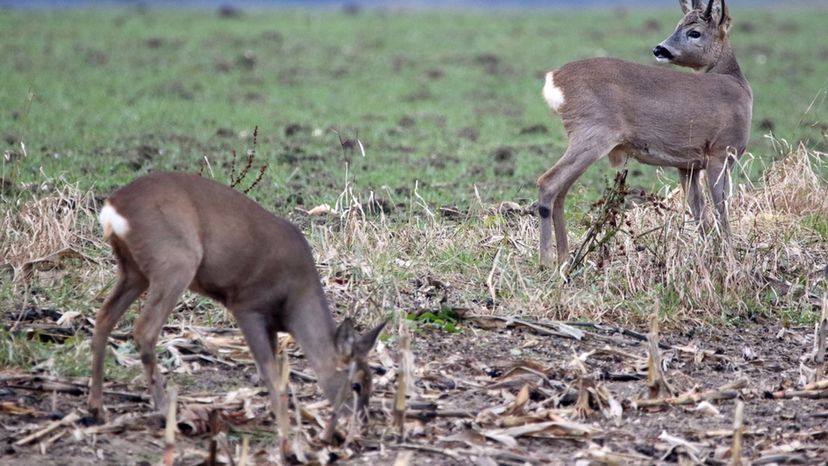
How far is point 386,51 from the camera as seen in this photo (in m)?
23.3

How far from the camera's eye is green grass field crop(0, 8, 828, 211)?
1117 cm

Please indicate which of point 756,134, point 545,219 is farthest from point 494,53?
point 545,219

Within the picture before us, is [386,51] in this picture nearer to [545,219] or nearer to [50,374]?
[545,219]

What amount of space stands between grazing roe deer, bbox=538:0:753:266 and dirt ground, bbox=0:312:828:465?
1.48 m

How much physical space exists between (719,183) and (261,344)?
431 centimetres

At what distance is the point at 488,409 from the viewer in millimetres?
5762

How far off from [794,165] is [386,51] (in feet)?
47.1

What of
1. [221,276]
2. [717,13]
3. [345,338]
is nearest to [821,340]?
[345,338]

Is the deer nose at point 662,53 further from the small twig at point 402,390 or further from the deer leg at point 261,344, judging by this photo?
the deer leg at point 261,344

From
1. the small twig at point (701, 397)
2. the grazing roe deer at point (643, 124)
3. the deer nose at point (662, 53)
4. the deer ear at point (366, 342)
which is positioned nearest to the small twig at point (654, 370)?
the small twig at point (701, 397)

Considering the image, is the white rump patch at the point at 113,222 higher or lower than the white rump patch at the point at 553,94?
lower

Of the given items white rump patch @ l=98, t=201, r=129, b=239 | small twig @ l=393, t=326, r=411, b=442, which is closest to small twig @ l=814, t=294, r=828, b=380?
small twig @ l=393, t=326, r=411, b=442

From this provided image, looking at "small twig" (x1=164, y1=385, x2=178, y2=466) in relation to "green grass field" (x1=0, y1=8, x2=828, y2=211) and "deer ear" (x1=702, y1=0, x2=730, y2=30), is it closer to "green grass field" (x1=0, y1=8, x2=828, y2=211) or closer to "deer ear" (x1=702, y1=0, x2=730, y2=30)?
"green grass field" (x1=0, y1=8, x2=828, y2=211)

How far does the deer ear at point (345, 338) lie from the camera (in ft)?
17.8
